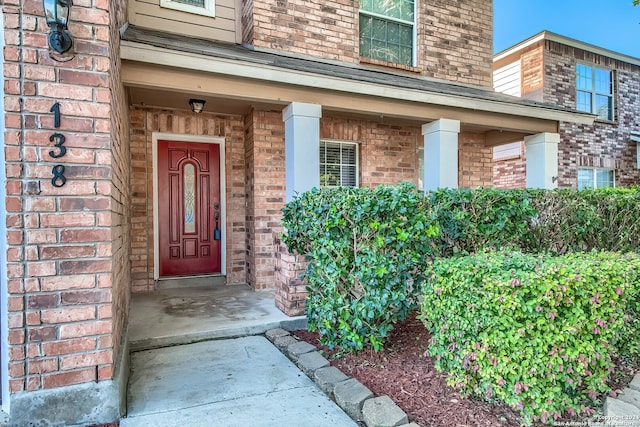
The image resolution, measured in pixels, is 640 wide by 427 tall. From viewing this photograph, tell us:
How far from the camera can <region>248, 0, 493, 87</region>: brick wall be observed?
18.3ft

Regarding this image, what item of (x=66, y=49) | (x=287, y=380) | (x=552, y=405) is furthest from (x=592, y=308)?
(x=66, y=49)

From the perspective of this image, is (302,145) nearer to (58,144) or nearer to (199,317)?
(199,317)

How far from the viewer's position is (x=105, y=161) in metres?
2.29

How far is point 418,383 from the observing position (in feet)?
9.07

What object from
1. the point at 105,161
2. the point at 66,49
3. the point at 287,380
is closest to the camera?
the point at 66,49

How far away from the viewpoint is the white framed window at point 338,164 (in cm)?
627

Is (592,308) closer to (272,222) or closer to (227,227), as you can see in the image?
(272,222)

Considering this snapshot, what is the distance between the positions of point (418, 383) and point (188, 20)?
5553 millimetres

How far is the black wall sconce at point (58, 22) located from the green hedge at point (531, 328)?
2642 millimetres

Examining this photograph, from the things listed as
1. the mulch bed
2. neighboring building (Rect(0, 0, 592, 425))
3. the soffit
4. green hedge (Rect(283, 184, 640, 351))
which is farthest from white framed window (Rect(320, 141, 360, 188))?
the mulch bed

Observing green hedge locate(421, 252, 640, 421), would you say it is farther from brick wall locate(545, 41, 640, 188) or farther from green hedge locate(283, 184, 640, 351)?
brick wall locate(545, 41, 640, 188)

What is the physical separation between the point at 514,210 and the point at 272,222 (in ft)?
10.7

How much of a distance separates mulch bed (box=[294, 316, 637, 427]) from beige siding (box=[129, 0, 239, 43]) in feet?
15.2

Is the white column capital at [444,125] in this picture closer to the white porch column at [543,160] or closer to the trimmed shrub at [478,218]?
the white porch column at [543,160]
